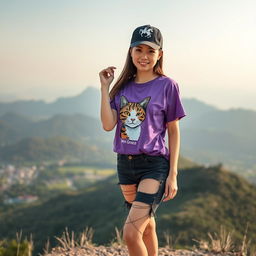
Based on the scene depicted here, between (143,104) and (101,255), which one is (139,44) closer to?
(143,104)

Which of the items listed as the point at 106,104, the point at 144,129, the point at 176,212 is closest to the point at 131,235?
the point at 144,129

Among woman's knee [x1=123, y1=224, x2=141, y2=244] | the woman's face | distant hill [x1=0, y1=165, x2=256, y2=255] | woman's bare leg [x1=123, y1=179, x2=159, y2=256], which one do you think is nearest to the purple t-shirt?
the woman's face

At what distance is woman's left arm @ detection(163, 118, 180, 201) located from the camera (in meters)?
2.66

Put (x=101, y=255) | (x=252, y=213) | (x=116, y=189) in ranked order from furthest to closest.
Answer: (x=116, y=189), (x=252, y=213), (x=101, y=255)

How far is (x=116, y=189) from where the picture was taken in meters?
53.2

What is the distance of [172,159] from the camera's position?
273 centimetres

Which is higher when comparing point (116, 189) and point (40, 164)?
point (116, 189)

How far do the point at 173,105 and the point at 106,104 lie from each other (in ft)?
1.73

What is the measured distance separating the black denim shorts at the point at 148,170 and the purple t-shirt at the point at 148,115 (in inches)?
1.8

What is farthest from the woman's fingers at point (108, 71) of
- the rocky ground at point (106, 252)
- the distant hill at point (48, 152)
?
the distant hill at point (48, 152)

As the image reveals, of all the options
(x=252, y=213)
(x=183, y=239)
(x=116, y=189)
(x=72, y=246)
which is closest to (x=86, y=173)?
(x=116, y=189)

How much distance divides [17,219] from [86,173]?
57.7 meters

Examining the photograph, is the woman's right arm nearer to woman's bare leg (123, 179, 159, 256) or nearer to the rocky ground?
woman's bare leg (123, 179, 159, 256)

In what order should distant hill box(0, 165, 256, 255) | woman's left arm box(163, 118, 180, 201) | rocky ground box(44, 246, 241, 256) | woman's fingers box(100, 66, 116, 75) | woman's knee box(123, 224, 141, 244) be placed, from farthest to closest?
distant hill box(0, 165, 256, 255) → rocky ground box(44, 246, 241, 256) → woman's fingers box(100, 66, 116, 75) → woman's left arm box(163, 118, 180, 201) → woman's knee box(123, 224, 141, 244)
